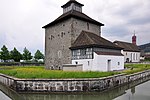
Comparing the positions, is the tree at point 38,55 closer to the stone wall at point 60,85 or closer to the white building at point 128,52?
the white building at point 128,52

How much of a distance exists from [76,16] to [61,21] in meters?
3.19

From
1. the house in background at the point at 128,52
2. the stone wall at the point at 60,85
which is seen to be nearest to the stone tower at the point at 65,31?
the stone wall at the point at 60,85

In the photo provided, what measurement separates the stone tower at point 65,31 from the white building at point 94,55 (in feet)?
4.51

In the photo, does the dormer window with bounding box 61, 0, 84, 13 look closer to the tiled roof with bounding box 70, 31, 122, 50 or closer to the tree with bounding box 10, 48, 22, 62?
the tiled roof with bounding box 70, 31, 122, 50

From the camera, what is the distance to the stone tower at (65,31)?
26.1 metres

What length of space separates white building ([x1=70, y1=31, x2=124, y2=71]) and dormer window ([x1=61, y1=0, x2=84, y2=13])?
19.8 feet

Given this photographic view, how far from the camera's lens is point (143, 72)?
24.5 metres

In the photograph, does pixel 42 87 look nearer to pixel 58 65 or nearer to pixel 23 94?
pixel 23 94

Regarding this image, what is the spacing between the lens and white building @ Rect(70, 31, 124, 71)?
72.7 feet

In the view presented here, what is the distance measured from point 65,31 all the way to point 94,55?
289 inches

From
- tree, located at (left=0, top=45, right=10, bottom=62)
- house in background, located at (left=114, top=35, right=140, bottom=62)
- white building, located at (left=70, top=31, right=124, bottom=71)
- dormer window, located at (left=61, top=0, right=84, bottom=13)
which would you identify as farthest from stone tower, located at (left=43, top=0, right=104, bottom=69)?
house in background, located at (left=114, top=35, right=140, bottom=62)

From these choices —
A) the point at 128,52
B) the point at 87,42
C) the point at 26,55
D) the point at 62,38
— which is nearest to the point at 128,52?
the point at 128,52

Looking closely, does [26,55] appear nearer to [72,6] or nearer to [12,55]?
[12,55]

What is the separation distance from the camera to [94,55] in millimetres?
22031
